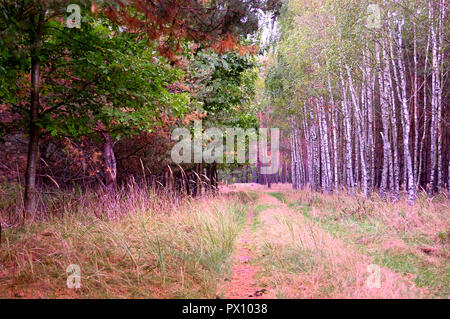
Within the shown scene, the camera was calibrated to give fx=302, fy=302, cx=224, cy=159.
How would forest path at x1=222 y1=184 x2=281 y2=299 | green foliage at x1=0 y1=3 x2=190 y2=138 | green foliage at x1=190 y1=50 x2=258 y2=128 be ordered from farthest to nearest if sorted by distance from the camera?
green foliage at x1=190 y1=50 x2=258 y2=128
green foliage at x1=0 y1=3 x2=190 y2=138
forest path at x1=222 y1=184 x2=281 y2=299

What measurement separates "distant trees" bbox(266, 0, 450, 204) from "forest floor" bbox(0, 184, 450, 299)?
438 cm

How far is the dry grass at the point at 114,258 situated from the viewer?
335 cm

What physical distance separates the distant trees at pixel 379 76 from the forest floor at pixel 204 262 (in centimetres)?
438

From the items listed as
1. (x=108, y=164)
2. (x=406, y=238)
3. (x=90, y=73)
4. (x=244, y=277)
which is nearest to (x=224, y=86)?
(x=108, y=164)

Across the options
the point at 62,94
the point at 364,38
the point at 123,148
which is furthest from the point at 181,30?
the point at 364,38

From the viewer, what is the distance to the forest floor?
3350mm

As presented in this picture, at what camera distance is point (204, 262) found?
14.0 feet

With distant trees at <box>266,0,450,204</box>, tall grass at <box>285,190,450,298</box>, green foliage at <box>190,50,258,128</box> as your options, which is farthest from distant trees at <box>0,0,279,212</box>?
green foliage at <box>190,50,258,128</box>

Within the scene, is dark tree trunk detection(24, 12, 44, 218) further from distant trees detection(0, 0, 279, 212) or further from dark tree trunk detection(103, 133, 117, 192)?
dark tree trunk detection(103, 133, 117, 192)

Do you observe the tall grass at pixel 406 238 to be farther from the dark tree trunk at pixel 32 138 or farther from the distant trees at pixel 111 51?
the dark tree trunk at pixel 32 138

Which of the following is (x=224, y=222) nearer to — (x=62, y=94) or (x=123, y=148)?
(x=62, y=94)

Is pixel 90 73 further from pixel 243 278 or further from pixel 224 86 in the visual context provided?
pixel 224 86

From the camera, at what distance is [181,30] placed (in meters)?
4.35

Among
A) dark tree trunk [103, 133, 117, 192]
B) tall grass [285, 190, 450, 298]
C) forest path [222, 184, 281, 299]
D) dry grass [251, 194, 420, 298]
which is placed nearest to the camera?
dry grass [251, 194, 420, 298]
